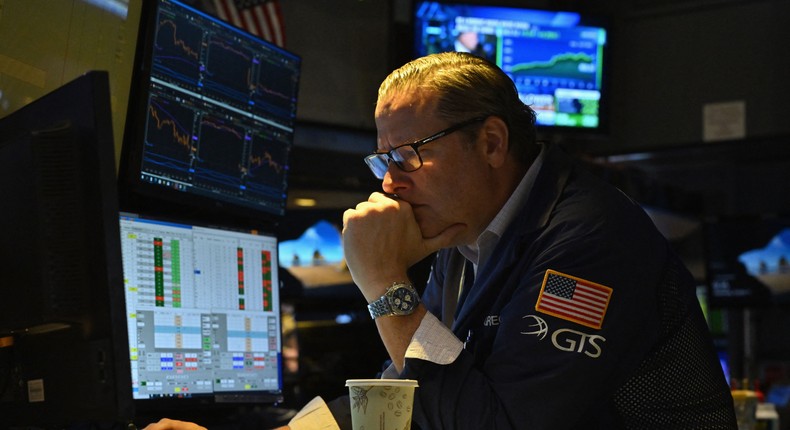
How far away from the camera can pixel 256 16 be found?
147 inches

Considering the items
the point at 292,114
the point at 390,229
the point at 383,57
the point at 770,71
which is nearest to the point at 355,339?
the point at 383,57

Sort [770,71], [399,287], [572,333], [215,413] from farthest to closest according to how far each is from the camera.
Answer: [770,71] → [215,413] → [399,287] → [572,333]

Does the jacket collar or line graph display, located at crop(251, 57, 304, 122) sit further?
line graph display, located at crop(251, 57, 304, 122)

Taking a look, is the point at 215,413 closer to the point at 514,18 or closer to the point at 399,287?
the point at 399,287

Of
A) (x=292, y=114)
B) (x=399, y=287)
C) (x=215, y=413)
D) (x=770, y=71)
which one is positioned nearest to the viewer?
(x=399, y=287)

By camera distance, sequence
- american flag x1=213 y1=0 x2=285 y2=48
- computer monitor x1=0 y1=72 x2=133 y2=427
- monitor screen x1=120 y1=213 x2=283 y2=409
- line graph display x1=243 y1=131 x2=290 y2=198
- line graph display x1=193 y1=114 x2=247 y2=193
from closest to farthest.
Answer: computer monitor x1=0 y1=72 x2=133 y2=427, monitor screen x1=120 y1=213 x2=283 y2=409, line graph display x1=193 y1=114 x2=247 y2=193, line graph display x1=243 y1=131 x2=290 y2=198, american flag x1=213 y1=0 x2=285 y2=48

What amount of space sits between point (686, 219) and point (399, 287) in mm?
3797

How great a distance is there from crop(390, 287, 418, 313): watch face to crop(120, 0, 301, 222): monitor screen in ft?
2.41

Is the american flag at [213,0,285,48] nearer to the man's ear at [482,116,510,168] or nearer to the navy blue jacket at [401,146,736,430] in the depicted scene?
the man's ear at [482,116,510,168]

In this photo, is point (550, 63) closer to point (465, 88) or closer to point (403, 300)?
point (465, 88)

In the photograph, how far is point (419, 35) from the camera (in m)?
4.29

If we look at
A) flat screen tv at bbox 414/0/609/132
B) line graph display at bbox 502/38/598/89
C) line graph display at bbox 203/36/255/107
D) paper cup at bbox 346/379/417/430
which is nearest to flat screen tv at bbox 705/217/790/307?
flat screen tv at bbox 414/0/609/132

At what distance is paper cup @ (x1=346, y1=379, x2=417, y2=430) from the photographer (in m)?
1.29

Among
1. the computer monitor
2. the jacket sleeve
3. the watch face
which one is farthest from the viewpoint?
the watch face
